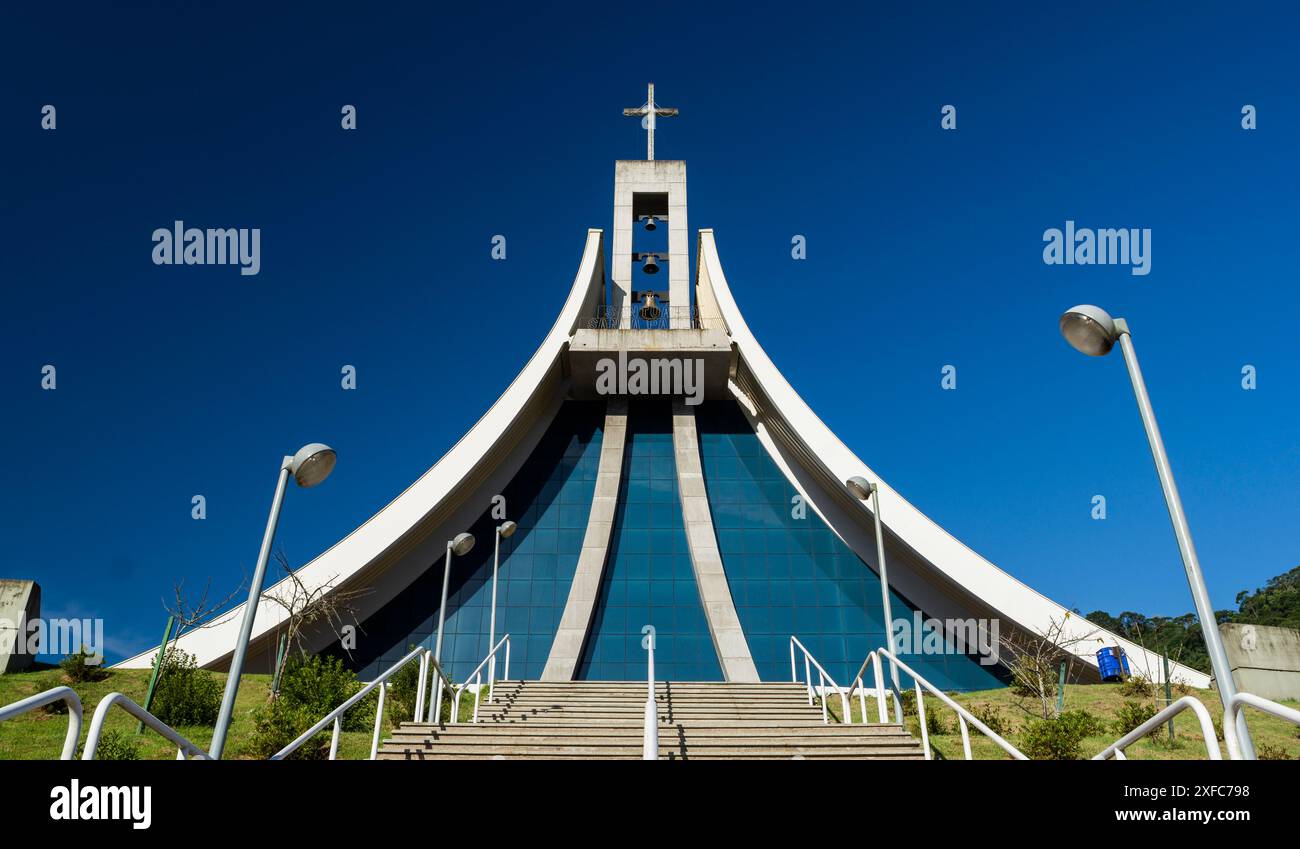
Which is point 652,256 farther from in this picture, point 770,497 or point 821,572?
point 821,572

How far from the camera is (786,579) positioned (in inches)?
661

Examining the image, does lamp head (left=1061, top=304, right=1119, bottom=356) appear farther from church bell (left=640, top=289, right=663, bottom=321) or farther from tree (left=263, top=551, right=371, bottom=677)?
church bell (left=640, top=289, right=663, bottom=321)

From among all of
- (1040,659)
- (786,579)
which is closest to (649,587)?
(786,579)

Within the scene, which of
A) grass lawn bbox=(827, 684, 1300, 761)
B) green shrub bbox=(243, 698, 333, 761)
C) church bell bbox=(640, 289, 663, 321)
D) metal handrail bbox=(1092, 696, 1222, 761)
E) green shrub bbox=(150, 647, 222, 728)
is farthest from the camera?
church bell bbox=(640, 289, 663, 321)

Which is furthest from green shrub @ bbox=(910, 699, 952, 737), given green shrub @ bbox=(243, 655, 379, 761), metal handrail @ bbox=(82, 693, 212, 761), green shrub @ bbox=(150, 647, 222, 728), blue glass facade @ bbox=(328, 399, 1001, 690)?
green shrub @ bbox=(150, 647, 222, 728)

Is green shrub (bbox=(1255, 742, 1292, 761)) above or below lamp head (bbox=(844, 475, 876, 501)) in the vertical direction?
below

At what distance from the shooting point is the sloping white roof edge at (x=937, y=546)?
14516 millimetres

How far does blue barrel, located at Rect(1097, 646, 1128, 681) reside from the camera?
14.2 metres

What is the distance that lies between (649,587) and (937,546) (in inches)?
215

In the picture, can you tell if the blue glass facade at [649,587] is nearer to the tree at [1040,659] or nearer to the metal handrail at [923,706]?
the tree at [1040,659]

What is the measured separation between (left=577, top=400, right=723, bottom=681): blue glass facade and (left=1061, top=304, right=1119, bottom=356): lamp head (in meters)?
10.8
